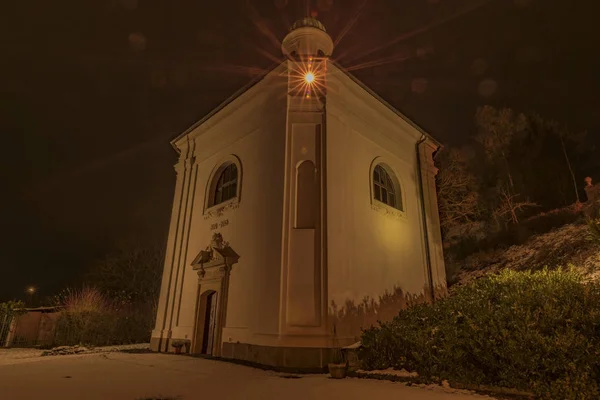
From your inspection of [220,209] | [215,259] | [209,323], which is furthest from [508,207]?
[209,323]

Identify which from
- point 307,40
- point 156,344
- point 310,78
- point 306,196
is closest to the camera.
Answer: point 306,196

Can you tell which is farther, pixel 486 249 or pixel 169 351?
pixel 486 249

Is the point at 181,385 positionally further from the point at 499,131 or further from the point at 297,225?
the point at 499,131

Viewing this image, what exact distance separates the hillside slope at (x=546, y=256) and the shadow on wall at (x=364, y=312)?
23.8ft

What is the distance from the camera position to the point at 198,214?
1237cm

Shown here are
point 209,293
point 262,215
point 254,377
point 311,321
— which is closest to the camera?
point 254,377

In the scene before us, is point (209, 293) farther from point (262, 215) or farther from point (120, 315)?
point (120, 315)

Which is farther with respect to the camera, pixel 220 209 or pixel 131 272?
pixel 131 272

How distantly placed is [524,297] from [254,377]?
4.95 m

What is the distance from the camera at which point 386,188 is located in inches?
472

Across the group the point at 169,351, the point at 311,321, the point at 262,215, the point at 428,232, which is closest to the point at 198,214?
the point at 262,215

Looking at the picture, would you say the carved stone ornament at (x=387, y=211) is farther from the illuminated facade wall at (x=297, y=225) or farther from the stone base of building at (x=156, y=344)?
the stone base of building at (x=156, y=344)

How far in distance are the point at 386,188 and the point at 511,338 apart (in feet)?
24.3

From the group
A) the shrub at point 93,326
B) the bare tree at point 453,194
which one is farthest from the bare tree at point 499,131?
the shrub at point 93,326
